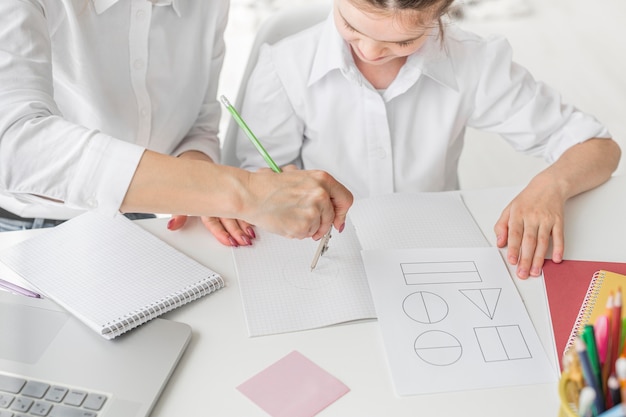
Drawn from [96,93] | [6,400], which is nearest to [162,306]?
[6,400]

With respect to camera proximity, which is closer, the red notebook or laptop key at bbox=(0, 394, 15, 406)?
laptop key at bbox=(0, 394, 15, 406)

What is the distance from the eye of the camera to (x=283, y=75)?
1298 millimetres

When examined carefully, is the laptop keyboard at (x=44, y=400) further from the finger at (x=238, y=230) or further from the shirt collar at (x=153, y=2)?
the shirt collar at (x=153, y=2)

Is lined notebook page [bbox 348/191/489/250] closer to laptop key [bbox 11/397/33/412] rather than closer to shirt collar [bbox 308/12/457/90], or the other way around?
shirt collar [bbox 308/12/457/90]

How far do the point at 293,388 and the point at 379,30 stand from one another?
20.3 inches

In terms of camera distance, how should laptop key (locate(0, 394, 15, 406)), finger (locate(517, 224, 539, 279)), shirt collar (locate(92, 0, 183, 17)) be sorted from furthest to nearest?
shirt collar (locate(92, 0, 183, 17))
finger (locate(517, 224, 539, 279))
laptop key (locate(0, 394, 15, 406))

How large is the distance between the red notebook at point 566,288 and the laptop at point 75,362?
439 millimetres

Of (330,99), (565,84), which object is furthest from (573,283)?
(565,84)

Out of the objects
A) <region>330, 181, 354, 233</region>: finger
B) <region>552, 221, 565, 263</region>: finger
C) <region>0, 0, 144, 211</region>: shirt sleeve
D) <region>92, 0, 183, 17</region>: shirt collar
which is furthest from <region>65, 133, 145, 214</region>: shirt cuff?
<region>552, 221, 565, 263</region>: finger

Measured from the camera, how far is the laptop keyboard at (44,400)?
74cm

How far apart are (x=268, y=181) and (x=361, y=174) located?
506mm

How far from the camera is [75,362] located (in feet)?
2.63

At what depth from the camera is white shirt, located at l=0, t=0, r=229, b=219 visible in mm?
832

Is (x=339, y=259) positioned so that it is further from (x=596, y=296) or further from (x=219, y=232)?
(x=596, y=296)
